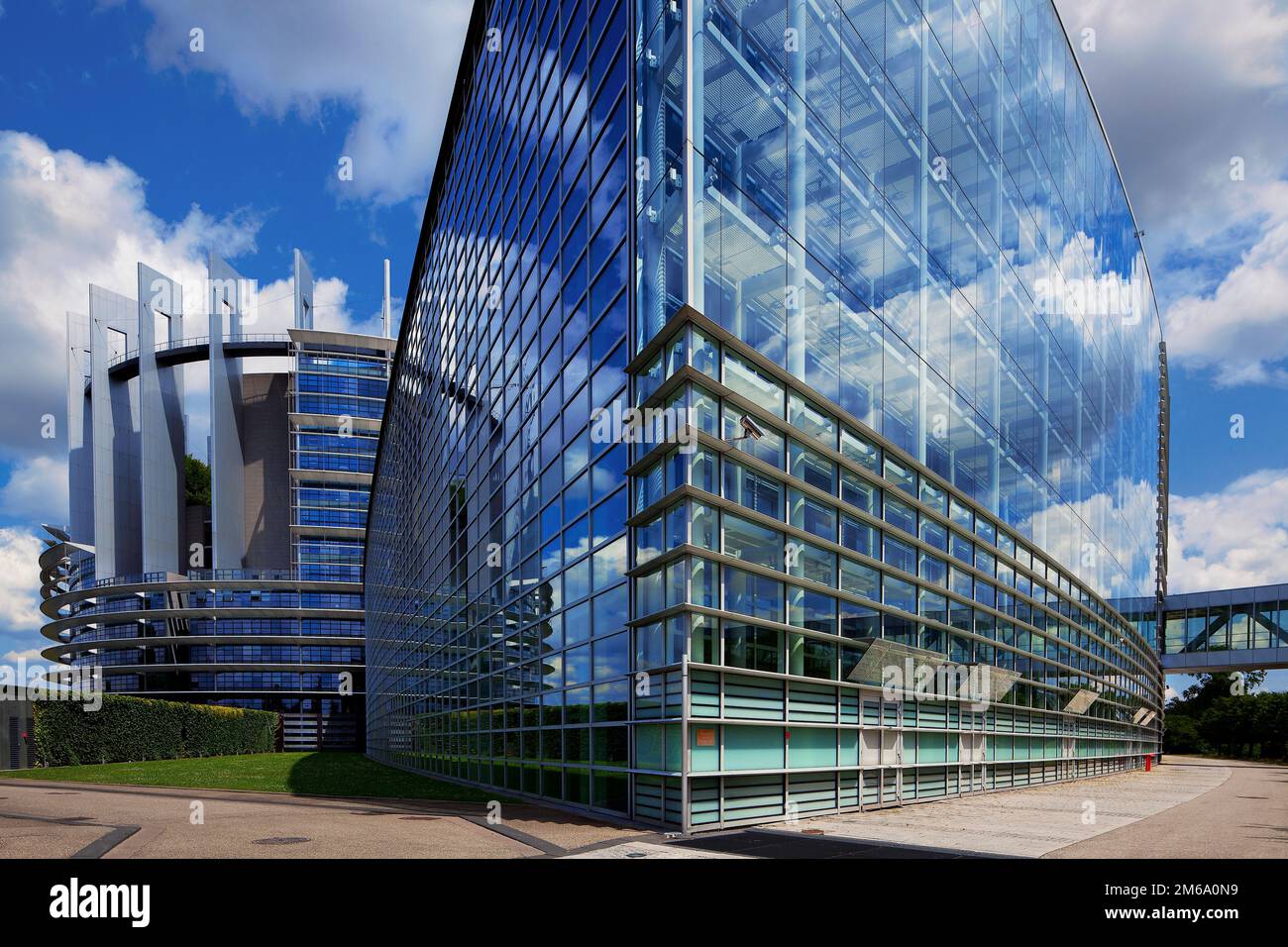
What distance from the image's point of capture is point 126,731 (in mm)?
41156

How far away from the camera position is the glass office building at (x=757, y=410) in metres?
16.7

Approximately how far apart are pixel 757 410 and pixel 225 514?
104 meters

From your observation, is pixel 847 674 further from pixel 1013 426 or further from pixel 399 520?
pixel 399 520

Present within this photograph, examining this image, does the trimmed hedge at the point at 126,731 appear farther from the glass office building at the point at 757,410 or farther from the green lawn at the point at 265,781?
the glass office building at the point at 757,410

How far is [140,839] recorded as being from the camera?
13758 millimetres

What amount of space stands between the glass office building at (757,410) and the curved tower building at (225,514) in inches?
2791

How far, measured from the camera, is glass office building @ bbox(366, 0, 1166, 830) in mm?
16688

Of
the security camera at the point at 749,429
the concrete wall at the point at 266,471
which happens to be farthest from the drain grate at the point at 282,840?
the concrete wall at the point at 266,471

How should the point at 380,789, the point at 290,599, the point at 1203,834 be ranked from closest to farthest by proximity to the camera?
the point at 1203,834 → the point at 380,789 → the point at 290,599

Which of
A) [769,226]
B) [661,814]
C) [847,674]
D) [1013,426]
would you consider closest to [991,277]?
[1013,426]

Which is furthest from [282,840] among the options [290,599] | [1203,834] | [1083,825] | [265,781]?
[290,599]

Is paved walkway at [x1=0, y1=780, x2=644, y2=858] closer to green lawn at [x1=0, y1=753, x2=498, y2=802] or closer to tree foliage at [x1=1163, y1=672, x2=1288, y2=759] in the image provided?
green lawn at [x1=0, y1=753, x2=498, y2=802]

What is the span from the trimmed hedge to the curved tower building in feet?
159

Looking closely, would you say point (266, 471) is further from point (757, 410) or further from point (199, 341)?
point (757, 410)
